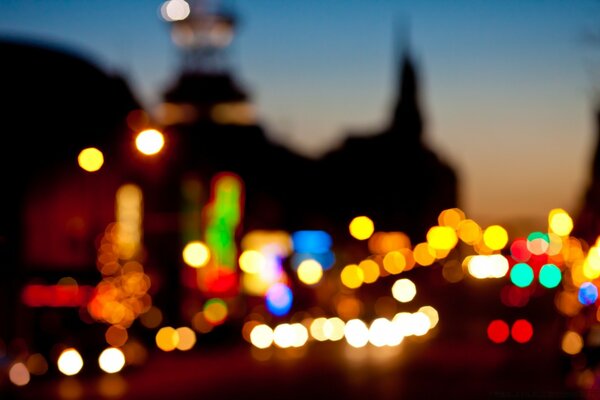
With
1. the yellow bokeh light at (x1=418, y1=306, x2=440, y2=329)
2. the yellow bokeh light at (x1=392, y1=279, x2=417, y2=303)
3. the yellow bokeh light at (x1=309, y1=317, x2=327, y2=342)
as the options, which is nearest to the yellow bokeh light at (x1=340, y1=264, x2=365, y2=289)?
the yellow bokeh light at (x1=309, y1=317, x2=327, y2=342)

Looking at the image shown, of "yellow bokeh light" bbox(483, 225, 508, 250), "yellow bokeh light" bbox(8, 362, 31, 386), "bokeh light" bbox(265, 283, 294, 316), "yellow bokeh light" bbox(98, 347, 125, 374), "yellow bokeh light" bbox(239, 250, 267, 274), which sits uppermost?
"yellow bokeh light" bbox(239, 250, 267, 274)

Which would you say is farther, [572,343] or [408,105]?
[408,105]

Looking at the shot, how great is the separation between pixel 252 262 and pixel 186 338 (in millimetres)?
21700

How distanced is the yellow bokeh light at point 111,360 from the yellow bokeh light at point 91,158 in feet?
15.7

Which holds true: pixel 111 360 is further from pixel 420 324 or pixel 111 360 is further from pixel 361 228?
pixel 361 228

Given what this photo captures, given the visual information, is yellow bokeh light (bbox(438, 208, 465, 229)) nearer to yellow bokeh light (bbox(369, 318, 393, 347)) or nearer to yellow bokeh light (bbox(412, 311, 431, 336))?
yellow bokeh light (bbox(369, 318, 393, 347))

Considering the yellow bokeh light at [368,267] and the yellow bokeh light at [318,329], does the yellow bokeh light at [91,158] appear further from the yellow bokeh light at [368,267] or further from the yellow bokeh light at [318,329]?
the yellow bokeh light at [368,267]

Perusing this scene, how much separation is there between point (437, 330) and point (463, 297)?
288 inches

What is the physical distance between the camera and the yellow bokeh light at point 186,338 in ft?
133

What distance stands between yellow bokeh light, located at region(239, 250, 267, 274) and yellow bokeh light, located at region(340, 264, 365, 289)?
10.4 m

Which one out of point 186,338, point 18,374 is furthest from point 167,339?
point 18,374

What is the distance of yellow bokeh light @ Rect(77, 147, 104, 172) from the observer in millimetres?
24691

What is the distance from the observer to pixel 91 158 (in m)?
25.2

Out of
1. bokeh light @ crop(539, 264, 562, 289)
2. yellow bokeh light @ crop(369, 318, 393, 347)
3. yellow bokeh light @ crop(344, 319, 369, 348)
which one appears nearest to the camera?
bokeh light @ crop(539, 264, 562, 289)
